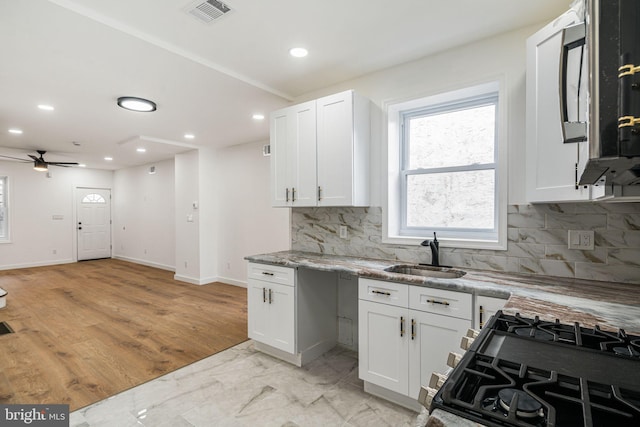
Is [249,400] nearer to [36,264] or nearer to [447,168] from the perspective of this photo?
[447,168]

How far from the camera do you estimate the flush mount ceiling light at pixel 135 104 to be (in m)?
3.51

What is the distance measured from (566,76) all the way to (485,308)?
4.34 feet

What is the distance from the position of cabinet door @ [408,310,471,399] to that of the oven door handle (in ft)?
4.41

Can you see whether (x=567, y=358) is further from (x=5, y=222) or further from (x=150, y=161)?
(x=5, y=222)

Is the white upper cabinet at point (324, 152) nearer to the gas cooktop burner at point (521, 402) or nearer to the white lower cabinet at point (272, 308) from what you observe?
the white lower cabinet at point (272, 308)

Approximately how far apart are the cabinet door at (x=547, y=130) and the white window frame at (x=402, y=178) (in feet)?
1.17

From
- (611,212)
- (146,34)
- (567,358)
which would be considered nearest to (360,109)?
(146,34)

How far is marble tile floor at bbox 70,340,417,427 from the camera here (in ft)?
6.98

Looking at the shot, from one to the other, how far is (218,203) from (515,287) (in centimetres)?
544

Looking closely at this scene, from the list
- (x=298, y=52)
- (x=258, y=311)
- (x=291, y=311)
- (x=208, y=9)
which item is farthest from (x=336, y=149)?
(x=258, y=311)

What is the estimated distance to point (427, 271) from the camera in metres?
2.61

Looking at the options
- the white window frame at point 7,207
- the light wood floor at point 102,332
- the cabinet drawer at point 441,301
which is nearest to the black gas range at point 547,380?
the cabinet drawer at point 441,301

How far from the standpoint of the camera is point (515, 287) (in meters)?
1.85

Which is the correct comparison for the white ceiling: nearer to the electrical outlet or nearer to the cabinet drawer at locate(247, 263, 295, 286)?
the electrical outlet
